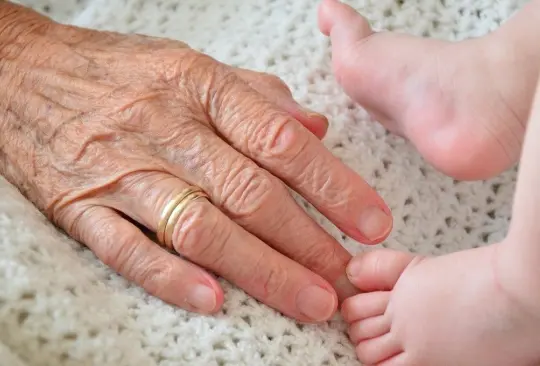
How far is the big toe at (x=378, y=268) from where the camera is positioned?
28.6 inches

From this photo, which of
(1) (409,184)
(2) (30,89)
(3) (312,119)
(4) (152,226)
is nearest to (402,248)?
A: (1) (409,184)

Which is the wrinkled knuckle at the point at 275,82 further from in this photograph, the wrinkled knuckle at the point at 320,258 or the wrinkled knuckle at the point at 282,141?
the wrinkled knuckle at the point at 320,258

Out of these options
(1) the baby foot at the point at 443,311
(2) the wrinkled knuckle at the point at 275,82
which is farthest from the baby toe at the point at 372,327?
(2) the wrinkled knuckle at the point at 275,82

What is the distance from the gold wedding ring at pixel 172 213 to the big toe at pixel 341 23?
11.8 inches

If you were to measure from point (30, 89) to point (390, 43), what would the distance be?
1.44ft

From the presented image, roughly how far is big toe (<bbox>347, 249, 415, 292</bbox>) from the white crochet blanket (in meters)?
0.05

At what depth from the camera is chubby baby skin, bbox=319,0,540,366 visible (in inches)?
24.0

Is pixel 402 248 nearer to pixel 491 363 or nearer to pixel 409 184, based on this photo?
pixel 409 184

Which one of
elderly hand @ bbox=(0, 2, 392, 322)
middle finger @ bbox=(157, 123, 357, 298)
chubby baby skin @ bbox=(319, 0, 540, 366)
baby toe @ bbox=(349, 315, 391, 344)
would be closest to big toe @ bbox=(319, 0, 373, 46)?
chubby baby skin @ bbox=(319, 0, 540, 366)

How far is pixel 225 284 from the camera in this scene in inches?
28.4

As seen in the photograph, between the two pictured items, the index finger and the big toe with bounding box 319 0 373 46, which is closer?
the index finger

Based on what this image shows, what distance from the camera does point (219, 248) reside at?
71 centimetres

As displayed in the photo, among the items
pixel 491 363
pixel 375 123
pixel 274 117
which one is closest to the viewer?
pixel 491 363

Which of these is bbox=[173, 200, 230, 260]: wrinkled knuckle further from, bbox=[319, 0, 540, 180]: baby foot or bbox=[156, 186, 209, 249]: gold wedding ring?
bbox=[319, 0, 540, 180]: baby foot
